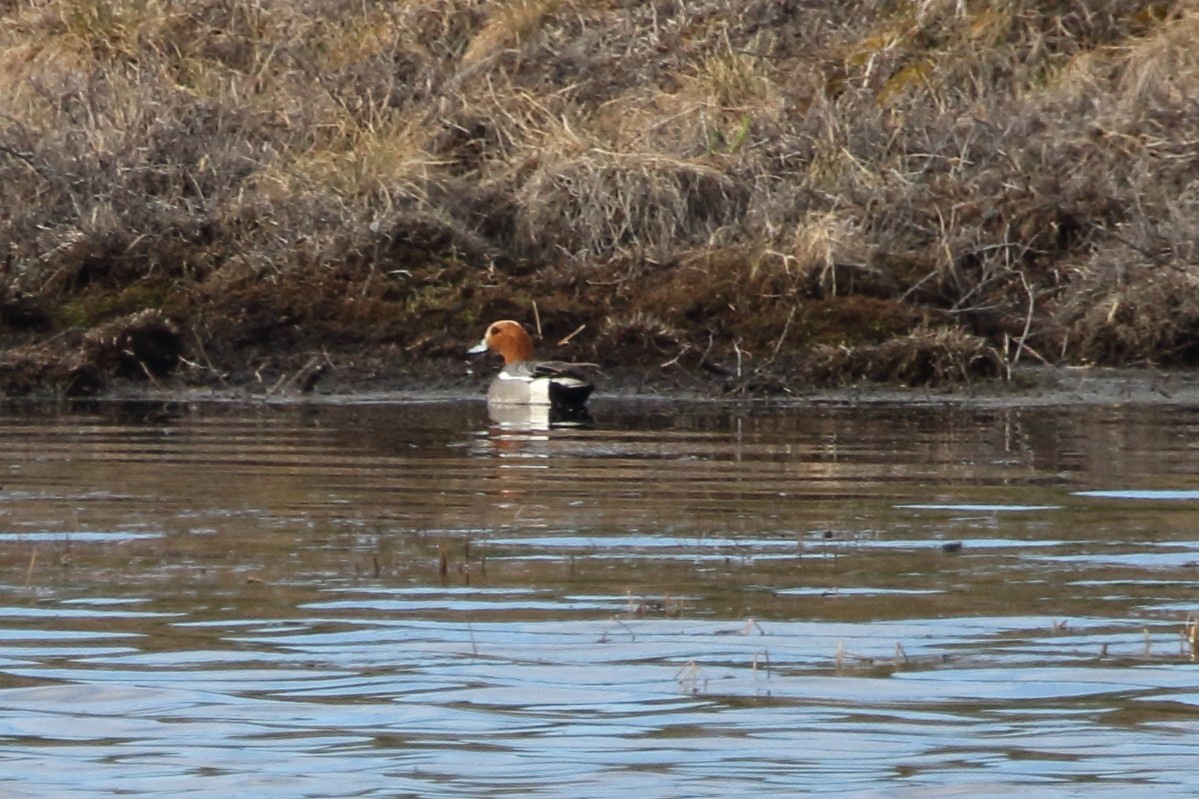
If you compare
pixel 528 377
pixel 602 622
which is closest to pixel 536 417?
pixel 528 377

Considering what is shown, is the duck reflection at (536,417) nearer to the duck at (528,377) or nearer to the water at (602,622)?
the duck at (528,377)

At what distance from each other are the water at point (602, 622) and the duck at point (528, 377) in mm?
2812

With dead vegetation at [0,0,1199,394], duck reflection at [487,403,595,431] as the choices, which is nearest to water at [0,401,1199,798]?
duck reflection at [487,403,595,431]

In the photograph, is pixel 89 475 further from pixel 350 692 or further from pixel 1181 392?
pixel 1181 392

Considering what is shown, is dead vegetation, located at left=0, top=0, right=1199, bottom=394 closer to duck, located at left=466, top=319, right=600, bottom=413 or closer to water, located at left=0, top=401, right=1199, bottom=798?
duck, located at left=466, top=319, right=600, bottom=413

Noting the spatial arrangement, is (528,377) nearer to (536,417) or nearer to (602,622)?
(536,417)

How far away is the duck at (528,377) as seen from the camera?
564 inches

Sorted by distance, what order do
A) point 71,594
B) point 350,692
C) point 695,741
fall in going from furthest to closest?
1. point 71,594
2. point 350,692
3. point 695,741

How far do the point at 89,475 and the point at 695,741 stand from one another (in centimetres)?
592

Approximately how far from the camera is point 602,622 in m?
6.54

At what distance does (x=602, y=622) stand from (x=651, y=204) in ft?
33.9

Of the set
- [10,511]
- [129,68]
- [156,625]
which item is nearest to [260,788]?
[156,625]

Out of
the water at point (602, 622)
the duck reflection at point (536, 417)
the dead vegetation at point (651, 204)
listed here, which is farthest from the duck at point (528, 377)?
the water at point (602, 622)

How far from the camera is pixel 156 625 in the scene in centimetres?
651
